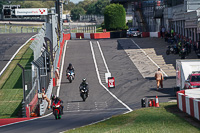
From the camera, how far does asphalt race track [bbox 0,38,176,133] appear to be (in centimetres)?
1842

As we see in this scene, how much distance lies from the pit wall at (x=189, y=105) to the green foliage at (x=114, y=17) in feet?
227

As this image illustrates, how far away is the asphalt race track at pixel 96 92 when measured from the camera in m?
18.4

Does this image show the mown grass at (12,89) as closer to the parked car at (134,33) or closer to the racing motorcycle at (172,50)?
the racing motorcycle at (172,50)

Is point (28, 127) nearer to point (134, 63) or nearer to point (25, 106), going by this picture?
point (25, 106)

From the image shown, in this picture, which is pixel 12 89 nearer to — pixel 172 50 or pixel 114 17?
pixel 172 50

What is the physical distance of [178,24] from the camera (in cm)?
5444

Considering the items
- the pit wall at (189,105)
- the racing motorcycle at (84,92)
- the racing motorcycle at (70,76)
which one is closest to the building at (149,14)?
the racing motorcycle at (70,76)

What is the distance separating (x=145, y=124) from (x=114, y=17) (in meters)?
72.5

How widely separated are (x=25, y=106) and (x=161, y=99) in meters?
8.05

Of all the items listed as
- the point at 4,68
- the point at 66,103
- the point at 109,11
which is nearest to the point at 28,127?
the point at 66,103

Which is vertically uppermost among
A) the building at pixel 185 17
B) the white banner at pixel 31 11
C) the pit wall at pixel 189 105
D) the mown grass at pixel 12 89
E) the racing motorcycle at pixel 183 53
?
the white banner at pixel 31 11

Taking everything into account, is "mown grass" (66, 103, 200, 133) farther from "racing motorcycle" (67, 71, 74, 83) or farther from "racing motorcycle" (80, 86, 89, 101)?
"racing motorcycle" (67, 71, 74, 83)

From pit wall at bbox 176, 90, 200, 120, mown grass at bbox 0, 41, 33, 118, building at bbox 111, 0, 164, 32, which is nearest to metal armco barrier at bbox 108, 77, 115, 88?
mown grass at bbox 0, 41, 33, 118

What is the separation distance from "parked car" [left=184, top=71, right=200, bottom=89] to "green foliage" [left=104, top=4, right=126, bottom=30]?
205 feet
